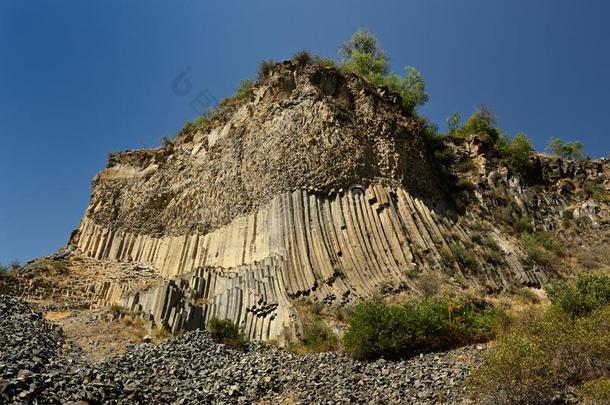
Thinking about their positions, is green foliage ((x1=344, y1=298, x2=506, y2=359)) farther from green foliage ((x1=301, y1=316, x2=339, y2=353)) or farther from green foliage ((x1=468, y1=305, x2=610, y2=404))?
green foliage ((x1=468, y1=305, x2=610, y2=404))

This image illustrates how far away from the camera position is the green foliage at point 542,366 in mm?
8727

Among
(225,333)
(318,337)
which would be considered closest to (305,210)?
(225,333)

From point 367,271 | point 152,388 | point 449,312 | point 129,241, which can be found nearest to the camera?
point 152,388

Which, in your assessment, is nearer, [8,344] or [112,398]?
[112,398]

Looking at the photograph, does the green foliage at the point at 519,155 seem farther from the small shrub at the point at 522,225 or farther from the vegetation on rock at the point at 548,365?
the vegetation on rock at the point at 548,365

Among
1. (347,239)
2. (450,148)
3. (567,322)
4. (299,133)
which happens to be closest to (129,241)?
(299,133)

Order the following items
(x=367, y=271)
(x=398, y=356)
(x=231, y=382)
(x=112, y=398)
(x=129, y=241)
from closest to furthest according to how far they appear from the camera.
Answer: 1. (x=112, y=398)
2. (x=231, y=382)
3. (x=398, y=356)
4. (x=367, y=271)
5. (x=129, y=241)

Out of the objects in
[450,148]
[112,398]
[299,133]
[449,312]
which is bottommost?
[112,398]

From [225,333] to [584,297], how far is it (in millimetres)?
9658

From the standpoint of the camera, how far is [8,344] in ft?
42.4

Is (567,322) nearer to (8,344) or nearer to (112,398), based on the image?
(112,398)

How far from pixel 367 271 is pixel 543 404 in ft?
34.5

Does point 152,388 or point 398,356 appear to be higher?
point 398,356

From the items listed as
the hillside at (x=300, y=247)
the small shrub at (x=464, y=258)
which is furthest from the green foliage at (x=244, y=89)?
the small shrub at (x=464, y=258)
